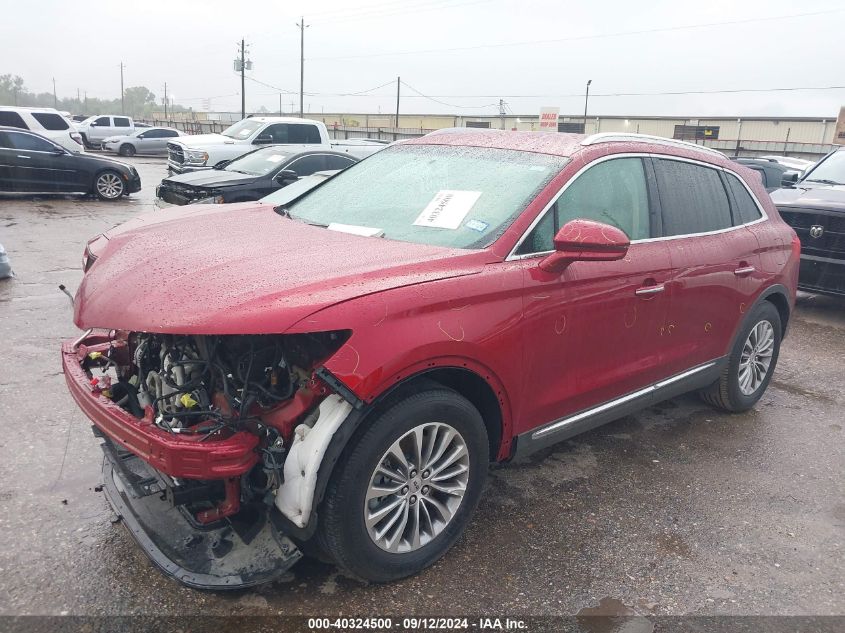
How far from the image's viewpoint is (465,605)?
2.63 meters

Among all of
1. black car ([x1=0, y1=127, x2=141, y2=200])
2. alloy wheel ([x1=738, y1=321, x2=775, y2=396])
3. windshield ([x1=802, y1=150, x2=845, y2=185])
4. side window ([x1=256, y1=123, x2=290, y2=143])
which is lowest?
alloy wheel ([x1=738, y1=321, x2=775, y2=396])

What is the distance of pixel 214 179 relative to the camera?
995 centimetres

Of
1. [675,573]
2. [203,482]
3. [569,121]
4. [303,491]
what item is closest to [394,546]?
[303,491]

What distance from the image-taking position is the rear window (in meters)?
18.0

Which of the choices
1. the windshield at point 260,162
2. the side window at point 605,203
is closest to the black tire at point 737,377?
the side window at point 605,203

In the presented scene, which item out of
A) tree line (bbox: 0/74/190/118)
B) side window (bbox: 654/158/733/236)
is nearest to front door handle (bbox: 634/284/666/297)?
side window (bbox: 654/158/733/236)

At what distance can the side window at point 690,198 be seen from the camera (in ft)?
12.4

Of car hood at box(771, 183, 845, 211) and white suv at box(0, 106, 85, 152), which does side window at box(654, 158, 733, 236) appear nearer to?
car hood at box(771, 183, 845, 211)

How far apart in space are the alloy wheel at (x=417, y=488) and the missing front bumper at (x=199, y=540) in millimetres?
360

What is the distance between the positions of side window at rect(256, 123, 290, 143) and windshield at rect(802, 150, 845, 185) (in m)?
11.8

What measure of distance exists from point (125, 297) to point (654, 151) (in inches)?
114

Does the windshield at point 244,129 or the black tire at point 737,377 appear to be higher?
the windshield at point 244,129

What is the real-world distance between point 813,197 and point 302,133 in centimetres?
1200

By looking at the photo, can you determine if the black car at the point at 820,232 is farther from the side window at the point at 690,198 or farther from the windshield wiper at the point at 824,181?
the side window at the point at 690,198
